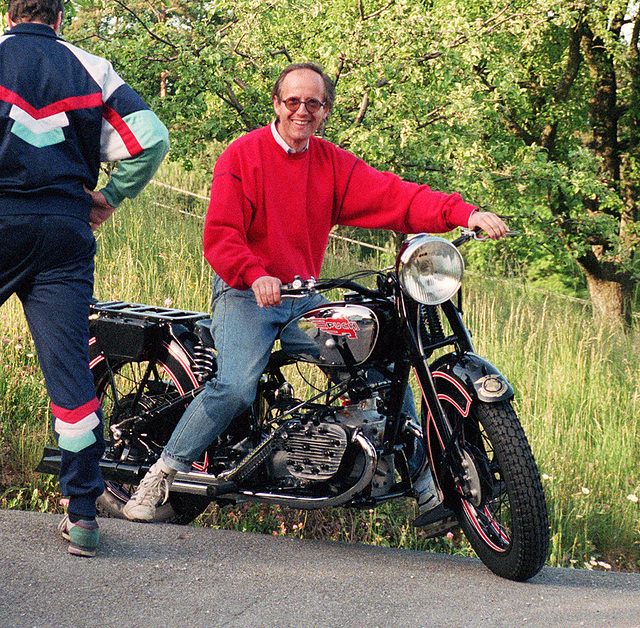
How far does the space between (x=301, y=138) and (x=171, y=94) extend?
6552 mm

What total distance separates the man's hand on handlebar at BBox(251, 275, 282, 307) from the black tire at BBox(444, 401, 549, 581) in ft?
2.99

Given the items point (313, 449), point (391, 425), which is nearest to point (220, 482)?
point (313, 449)

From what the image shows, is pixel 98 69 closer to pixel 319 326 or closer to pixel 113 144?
pixel 113 144

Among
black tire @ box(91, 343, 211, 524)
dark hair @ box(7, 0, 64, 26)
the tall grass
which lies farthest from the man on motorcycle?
the tall grass

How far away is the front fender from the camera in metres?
3.49

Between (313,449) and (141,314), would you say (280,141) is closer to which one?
(141,314)

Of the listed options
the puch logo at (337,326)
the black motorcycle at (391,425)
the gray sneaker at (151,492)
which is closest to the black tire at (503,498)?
the black motorcycle at (391,425)

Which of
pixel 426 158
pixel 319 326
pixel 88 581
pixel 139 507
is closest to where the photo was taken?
pixel 88 581

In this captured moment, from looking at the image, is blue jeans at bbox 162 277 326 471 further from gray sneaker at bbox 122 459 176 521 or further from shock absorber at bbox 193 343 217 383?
shock absorber at bbox 193 343 217 383

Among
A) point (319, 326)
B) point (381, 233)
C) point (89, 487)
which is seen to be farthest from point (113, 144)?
point (381, 233)

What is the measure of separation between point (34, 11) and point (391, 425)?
2251 millimetres

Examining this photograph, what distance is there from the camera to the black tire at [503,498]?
3.42 meters

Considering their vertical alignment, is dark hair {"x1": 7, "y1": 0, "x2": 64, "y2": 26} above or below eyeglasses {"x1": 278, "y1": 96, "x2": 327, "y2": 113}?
above

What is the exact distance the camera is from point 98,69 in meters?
3.55
